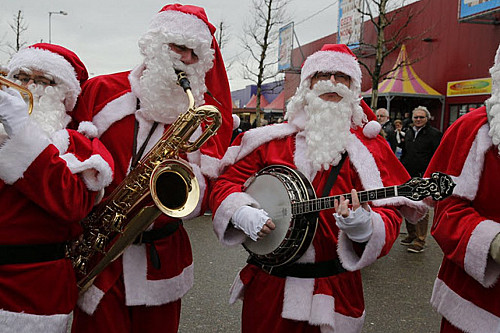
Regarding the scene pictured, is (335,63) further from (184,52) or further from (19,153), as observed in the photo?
(19,153)

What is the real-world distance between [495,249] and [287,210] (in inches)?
38.1

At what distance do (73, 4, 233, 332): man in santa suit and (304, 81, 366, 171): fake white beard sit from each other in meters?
0.64

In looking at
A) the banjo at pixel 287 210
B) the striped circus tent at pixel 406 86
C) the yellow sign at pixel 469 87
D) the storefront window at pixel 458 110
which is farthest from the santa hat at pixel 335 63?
the storefront window at pixel 458 110

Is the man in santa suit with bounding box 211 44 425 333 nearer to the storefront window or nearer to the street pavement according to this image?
the street pavement

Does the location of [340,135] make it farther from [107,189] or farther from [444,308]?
[107,189]

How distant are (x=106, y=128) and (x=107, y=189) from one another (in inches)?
14.4

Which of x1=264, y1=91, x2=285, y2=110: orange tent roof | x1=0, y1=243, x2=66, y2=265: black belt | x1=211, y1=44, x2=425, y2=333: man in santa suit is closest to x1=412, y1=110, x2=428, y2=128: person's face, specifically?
x1=211, y1=44, x2=425, y2=333: man in santa suit

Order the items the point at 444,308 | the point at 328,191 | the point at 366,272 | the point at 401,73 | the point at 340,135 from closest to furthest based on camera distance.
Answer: the point at 444,308
the point at 328,191
the point at 340,135
the point at 366,272
the point at 401,73

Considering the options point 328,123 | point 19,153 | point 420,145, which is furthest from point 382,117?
point 19,153

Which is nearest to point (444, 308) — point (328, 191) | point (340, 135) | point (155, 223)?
point (328, 191)

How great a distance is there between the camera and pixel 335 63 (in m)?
2.66

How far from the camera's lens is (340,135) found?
2.61m

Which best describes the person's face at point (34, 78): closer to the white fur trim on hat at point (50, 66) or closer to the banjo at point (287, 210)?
the white fur trim on hat at point (50, 66)

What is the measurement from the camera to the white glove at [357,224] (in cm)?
212
